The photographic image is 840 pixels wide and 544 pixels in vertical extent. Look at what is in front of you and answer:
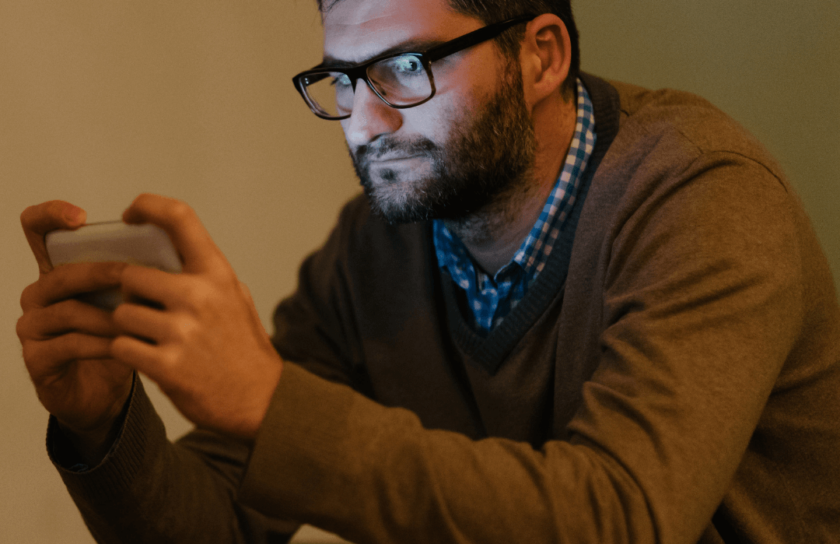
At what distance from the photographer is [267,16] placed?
1.33 metres

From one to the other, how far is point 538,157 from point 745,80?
0.61 meters

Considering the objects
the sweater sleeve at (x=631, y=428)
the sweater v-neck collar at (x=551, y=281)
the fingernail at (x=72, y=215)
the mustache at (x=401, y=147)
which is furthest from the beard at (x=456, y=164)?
the fingernail at (x=72, y=215)

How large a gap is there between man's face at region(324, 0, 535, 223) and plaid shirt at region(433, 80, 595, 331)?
0.07 metres

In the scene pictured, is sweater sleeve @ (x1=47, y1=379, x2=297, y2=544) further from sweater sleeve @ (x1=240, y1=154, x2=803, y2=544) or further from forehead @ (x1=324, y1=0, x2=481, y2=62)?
forehead @ (x1=324, y1=0, x2=481, y2=62)

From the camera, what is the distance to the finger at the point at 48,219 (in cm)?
60

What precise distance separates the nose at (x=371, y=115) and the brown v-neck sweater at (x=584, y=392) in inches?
11.0

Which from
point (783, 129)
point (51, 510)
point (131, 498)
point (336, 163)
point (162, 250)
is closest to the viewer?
point (162, 250)

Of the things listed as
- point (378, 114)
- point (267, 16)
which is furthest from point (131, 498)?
point (267, 16)

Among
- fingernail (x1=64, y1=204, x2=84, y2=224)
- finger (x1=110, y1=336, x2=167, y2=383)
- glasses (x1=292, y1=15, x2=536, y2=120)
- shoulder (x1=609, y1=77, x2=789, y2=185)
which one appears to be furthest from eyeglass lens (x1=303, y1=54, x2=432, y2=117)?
finger (x1=110, y1=336, x2=167, y2=383)

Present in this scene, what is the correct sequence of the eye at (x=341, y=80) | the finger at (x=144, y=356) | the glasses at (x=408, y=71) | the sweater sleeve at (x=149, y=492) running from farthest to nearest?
1. the eye at (x=341, y=80)
2. the glasses at (x=408, y=71)
3. the sweater sleeve at (x=149, y=492)
4. the finger at (x=144, y=356)

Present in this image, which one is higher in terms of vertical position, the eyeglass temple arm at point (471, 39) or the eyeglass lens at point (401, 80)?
the eyeglass temple arm at point (471, 39)

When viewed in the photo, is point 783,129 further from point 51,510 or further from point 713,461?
point 51,510

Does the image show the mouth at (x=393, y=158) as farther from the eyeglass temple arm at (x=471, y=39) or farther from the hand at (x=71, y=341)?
the hand at (x=71, y=341)

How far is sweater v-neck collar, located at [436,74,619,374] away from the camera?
0.92 metres
